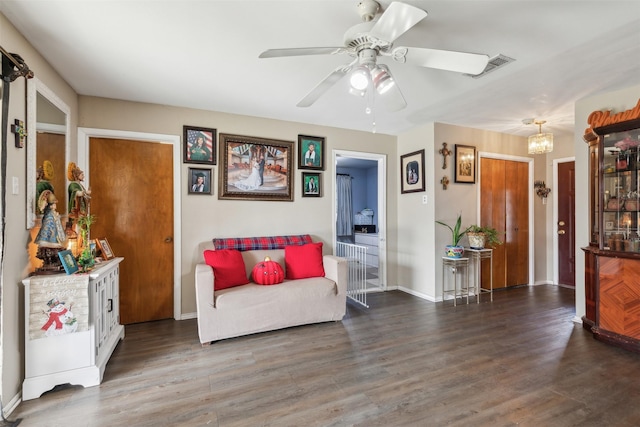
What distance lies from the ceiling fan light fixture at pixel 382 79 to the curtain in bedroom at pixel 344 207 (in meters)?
4.90

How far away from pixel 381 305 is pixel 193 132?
3.01 meters

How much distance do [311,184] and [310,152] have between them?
16.4 inches

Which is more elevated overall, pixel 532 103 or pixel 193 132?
pixel 532 103

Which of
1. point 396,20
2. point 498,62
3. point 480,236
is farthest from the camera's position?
point 480,236

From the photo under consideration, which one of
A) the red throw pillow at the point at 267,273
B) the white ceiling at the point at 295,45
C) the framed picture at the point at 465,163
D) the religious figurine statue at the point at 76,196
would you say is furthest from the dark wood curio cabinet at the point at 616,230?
the religious figurine statue at the point at 76,196

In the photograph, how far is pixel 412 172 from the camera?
4.20m

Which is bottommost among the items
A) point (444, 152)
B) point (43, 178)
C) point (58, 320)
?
point (58, 320)

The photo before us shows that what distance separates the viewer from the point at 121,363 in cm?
233

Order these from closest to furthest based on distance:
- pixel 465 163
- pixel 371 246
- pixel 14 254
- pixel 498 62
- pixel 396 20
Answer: pixel 396 20, pixel 14 254, pixel 498 62, pixel 465 163, pixel 371 246

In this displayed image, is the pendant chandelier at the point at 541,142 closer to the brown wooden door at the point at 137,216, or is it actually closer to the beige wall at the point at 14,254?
the brown wooden door at the point at 137,216

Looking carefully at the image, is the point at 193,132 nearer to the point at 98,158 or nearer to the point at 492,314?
the point at 98,158

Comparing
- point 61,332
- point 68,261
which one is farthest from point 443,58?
point 61,332

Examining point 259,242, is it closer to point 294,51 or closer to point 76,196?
point 76,196

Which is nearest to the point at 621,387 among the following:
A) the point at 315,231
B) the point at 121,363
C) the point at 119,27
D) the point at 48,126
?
the point at 315,231
